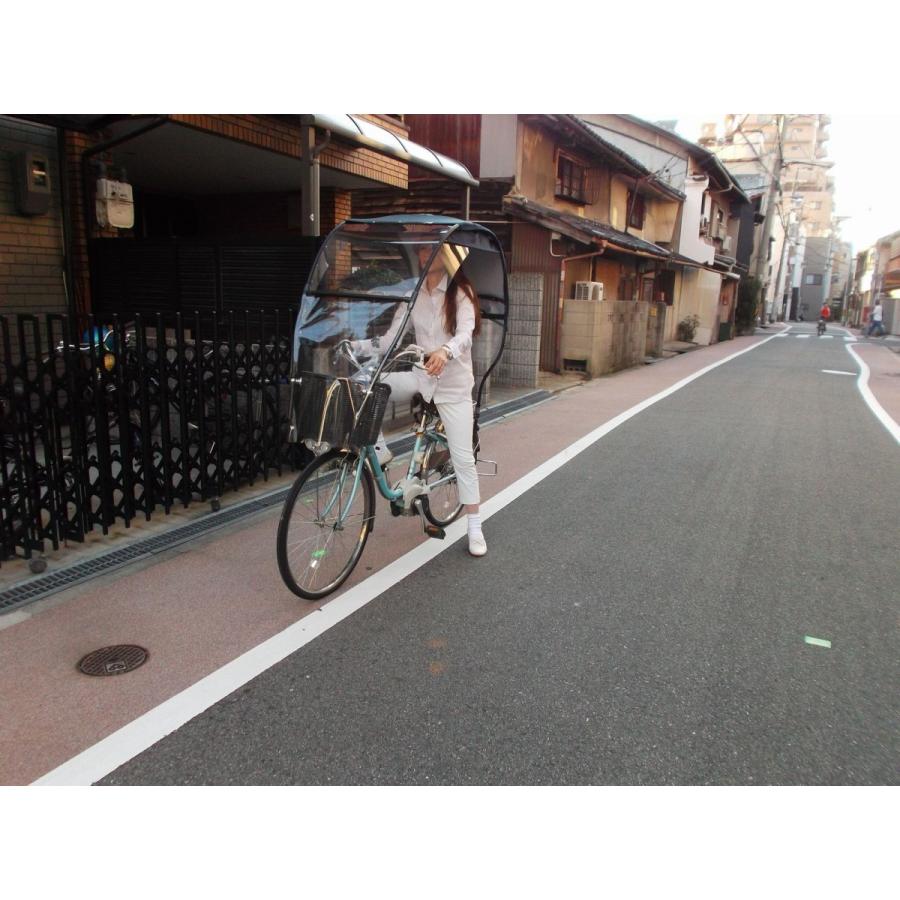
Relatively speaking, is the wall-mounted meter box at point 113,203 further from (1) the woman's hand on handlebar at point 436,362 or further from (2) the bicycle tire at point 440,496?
(1) the woman's hand on handlebar at point 436,362

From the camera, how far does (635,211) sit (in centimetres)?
2391

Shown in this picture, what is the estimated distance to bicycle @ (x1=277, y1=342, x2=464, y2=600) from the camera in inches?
150

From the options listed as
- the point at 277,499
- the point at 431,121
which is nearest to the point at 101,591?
the point at 277,499

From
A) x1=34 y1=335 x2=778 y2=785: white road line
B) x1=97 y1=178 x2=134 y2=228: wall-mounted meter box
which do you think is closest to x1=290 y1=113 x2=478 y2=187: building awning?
x1=97 y1=178 x2=134 y2=228: wall-mounted meter box

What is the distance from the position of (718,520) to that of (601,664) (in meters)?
2.65

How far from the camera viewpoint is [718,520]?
562 centimetres

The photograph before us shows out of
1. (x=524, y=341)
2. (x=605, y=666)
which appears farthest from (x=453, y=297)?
(x=524, y=341)

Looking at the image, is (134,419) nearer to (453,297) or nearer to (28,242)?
(453,297)

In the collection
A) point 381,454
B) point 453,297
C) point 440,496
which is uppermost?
point 453,297

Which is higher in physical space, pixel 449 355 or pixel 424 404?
pixel 449 355

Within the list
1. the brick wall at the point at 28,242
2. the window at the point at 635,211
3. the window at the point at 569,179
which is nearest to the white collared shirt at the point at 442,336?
the brick wall at the point at 28,242

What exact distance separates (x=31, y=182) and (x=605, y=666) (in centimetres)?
736

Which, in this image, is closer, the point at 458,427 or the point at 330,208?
the point at 458,427
